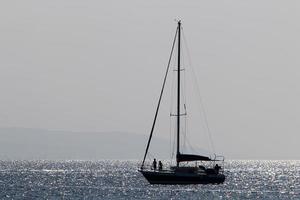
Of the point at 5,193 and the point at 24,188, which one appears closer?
the point at 5,193

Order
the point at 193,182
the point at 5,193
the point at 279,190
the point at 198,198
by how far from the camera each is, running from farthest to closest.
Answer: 1. the point at 279,190
2. the point at 193,182
3. the point at 5,193
4. the point at 198,198

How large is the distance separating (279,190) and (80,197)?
31.3 metres

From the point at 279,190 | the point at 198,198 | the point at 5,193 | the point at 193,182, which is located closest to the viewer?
the point at 198,198

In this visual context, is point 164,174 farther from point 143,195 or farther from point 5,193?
point 5,193

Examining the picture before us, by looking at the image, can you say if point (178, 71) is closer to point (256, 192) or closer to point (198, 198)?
point (256, 192)

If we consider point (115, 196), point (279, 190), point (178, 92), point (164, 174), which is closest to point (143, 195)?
point (115, 196)

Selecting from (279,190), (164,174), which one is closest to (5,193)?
(164,174)

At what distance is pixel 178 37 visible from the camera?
11588 centimetres

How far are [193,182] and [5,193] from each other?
69.1 ft

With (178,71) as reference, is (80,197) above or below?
below

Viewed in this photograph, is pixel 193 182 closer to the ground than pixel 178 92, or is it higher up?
closer to the ground

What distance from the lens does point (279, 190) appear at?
11788 cm

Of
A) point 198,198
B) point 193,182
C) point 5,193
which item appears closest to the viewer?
point 198,198

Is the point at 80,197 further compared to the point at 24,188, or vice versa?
the point at 24,188
